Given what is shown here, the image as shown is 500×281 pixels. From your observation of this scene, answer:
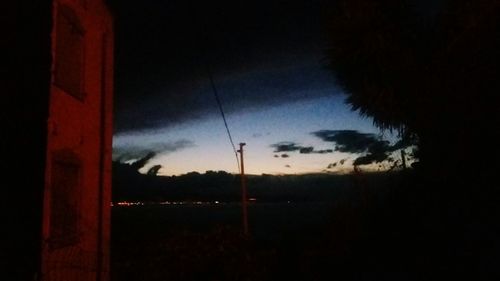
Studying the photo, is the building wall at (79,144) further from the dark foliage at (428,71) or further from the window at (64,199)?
the dark foliage at (428,71)

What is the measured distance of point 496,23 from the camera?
45.5 ft

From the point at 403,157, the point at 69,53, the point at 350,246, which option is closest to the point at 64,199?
the point at 69,53

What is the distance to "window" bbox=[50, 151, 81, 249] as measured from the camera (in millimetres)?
8641

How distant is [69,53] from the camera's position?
9.46m

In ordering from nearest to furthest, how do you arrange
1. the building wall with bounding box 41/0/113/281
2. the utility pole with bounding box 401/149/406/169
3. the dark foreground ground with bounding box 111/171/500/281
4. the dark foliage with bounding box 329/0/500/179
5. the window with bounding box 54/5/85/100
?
the building wall with bounding box 41/0/113/281
the window with bounding box 54/5/85/100
the dark foreground ground with bounding box 111/171/500/281
the dark foliage with bounding box 329/0/500/179
the utility pole with bounding box 401/149/406/169

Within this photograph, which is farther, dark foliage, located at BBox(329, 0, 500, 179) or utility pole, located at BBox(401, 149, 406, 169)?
utility pole, located at BBox(401, 149, 406, 169)

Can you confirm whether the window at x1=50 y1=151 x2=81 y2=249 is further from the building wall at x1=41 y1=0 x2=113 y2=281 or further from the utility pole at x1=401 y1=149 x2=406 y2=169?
the utility pole at x1=401 y1=149 x2=406 y2=169

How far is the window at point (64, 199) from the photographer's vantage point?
28.3ft

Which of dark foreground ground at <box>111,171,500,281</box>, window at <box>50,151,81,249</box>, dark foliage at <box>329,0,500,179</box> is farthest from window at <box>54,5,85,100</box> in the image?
dark foliage at <box>329,0,500,179</box>

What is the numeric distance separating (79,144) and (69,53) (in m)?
1.56

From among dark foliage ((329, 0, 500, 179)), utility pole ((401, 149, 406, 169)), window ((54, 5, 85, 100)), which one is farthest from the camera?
utility pole ((401, 149, 406, 169))

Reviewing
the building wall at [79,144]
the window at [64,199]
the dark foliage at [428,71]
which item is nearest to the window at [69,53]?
the building wall at [79,144]

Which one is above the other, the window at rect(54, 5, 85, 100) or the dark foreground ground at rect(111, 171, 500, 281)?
the window at rect(54, 5, 85, 100)

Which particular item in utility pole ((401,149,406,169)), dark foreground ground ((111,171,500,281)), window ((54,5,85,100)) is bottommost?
dark foreground ground ((111,171,500,281))
